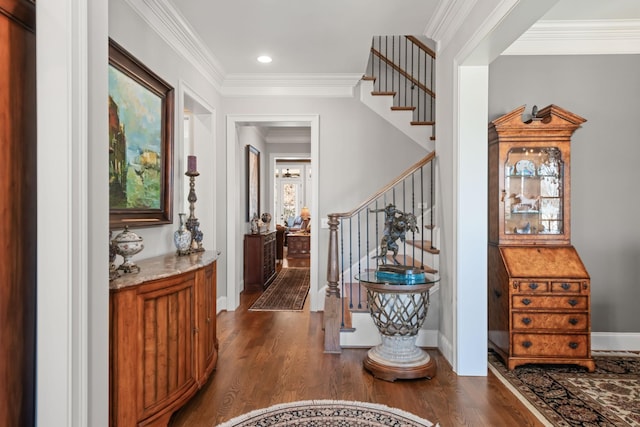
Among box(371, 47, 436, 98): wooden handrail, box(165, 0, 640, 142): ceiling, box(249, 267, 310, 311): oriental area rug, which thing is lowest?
box(249, 267, 310, 311): oriental area rug

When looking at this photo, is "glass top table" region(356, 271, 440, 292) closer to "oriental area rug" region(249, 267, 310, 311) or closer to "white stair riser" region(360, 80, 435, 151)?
"oriental area rug" region(249, 267, 310, 311)

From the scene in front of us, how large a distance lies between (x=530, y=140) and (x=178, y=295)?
9.75 ft

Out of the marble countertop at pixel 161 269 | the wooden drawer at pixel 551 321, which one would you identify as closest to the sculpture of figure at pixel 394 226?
the wooden drawer at pixel 551 321

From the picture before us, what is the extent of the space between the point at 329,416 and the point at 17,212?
188cm

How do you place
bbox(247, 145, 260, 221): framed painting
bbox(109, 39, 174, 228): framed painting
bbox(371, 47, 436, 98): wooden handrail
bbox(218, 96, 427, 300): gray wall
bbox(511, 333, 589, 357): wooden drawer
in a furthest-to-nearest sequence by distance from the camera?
1. bbox(247, 145, 260, 221): framed painting
2. bbox(371, 47, 436, 98): wooden handrail
3. bbox(218, 96, 427, 300): gray wall
4. bbox(511, 333, 589, 357): wooden drawer
5. bbox(109, 39, 174, 228): framed painting

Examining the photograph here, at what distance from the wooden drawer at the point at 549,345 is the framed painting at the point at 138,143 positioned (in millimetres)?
2960

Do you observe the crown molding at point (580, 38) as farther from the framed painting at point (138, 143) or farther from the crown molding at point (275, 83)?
the framed painting at point (138, 143)

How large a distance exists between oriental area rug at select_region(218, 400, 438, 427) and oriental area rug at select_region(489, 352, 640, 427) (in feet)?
2.73

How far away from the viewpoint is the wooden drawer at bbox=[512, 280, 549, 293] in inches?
115

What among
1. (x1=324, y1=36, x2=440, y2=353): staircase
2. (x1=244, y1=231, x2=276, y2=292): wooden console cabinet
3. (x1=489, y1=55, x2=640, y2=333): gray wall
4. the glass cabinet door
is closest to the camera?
the glass cabinet door

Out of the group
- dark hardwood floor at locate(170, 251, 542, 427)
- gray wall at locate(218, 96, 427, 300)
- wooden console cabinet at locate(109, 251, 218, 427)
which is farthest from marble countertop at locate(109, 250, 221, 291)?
gray wall at locate(218, 96, 427, 300)

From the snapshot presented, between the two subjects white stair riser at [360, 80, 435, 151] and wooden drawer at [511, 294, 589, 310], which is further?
white stair riser at [360, 80, 435, 151]

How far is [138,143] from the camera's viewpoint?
107 inches

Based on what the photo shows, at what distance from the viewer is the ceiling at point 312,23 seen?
2967 mm
